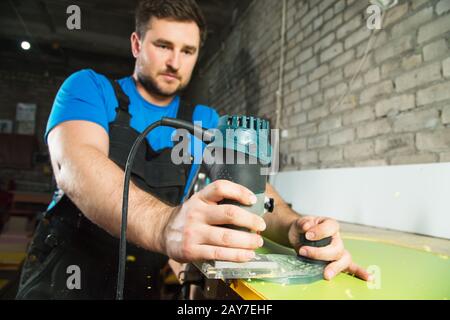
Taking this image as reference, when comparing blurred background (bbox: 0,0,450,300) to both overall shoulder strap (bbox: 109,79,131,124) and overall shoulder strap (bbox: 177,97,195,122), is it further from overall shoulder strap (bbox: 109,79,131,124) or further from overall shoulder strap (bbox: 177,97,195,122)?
overall shoulder strap (bbox: 177,97,195,122)

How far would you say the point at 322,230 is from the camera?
2.03 feet

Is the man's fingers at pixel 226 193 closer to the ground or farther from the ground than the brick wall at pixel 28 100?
closer to the ground

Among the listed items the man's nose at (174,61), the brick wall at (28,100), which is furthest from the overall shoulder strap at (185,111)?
the brick wall at (28,100)

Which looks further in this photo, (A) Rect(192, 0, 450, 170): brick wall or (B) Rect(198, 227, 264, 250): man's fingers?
(A) Rect(192, 0, 450, 170): brick wall

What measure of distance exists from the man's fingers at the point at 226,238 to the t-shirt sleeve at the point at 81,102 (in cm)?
60

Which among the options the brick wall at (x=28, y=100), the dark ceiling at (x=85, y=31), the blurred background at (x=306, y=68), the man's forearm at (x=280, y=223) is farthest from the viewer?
the brick wall at (x=28, y=100)

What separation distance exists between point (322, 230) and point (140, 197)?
358 millimetres

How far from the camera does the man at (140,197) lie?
0.48 m

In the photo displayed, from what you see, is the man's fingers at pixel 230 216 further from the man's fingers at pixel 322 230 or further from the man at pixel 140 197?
the man's fingers at pixel 322 230

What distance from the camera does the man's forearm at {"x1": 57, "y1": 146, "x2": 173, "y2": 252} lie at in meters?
0.57

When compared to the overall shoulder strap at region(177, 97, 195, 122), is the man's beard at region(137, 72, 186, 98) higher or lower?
higher

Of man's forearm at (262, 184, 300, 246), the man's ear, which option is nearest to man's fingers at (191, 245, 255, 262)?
man's forearm at (262, 184, 300, 246)

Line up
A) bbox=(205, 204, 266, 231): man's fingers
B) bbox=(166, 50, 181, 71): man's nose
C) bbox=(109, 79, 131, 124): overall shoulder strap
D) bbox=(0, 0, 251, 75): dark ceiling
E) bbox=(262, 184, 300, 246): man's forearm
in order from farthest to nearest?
bbox=(0, 0, 251, 75): dark ceiling
bbox=(166, 50, 181, 71): man's nose
bbox=(109, 79, 131, 124): overall shoulder strap
bbox=(262, 184, 300, 246): man's forearm
bbox=(205, 204, 266, 231): man's fingers
